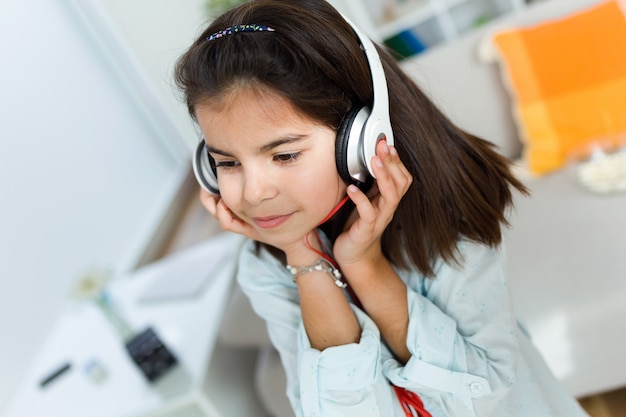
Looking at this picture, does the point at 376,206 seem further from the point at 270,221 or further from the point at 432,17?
the point at 432,17

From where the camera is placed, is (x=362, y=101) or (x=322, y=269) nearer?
(x=362, y=101)

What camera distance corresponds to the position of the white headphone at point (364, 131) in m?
0.64

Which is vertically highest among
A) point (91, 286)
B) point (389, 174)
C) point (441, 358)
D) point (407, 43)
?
point (389, 174)

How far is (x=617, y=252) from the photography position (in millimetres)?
1219

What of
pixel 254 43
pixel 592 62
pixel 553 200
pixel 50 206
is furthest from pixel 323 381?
pixel 50 206

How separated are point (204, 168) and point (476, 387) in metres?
0.50

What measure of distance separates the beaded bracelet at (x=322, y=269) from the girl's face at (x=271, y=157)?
126 millimetres

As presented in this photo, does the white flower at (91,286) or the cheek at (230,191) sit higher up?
the cheek at (230,191)

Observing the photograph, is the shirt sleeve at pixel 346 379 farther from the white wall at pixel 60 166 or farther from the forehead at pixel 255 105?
the white wall at pixel 60 166

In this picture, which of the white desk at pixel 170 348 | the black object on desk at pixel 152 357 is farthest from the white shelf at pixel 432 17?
the black object on desk at pixel 152 357

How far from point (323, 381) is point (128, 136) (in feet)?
8.14

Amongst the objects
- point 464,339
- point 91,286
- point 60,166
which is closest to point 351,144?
point 464,339

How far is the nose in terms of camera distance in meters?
0.65

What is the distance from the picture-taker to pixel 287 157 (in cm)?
65
